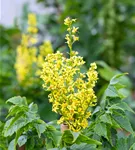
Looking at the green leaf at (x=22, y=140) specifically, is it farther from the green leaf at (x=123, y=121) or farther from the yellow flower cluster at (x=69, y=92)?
the green leaf at (x=123, y=121)

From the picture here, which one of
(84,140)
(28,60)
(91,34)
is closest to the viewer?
(84,140)

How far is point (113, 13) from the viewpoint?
8.27 ft

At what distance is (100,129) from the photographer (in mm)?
916

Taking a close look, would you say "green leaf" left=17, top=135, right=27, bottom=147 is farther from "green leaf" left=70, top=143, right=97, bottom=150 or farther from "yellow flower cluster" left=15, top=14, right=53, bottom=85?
"yellow flower cluster" left=15, top=14, right=53, bottom=85

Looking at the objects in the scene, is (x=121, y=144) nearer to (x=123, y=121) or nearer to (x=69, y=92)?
(x=123, y=121)

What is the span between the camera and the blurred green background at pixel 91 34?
7.39ft

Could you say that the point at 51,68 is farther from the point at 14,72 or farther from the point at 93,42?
the point at 93,42

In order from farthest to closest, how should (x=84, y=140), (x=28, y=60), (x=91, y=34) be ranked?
(x=91, y=34), (x=28, y=60), (x=84, y=140)

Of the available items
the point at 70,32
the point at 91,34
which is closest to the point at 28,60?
the point at 91,34

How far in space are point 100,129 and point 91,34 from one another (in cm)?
160

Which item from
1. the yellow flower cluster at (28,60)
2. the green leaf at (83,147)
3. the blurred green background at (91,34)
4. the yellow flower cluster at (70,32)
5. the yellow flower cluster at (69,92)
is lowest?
the green leaf at (83,147)

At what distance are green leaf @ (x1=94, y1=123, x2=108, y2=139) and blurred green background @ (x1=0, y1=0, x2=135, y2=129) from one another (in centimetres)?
107

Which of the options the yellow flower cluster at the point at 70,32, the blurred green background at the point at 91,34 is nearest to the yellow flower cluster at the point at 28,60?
the blurred green background at the point at 91,34

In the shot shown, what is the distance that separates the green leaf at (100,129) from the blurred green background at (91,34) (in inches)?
42.1
